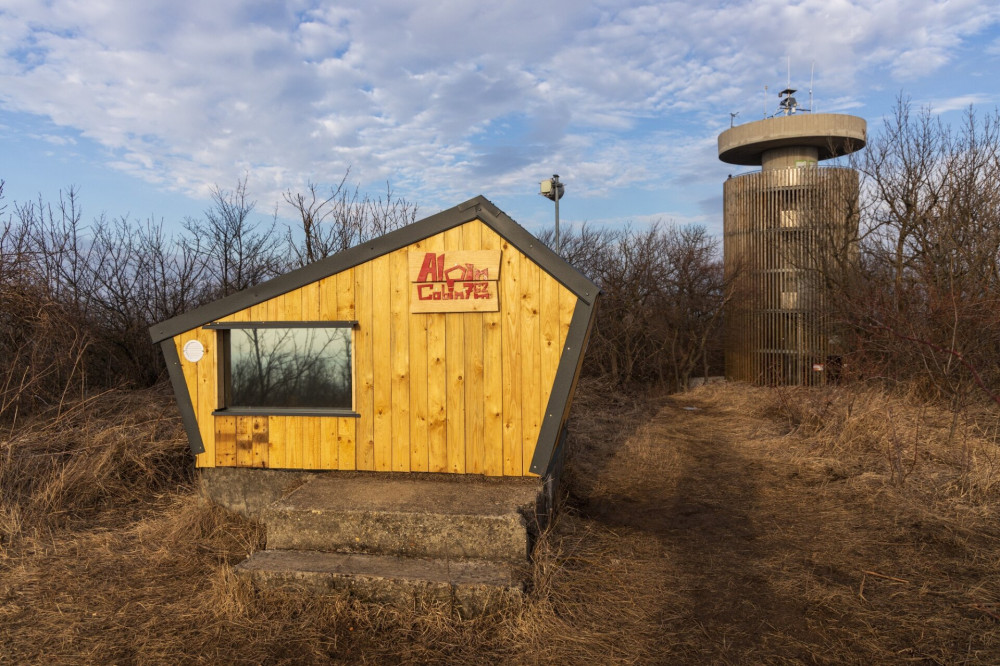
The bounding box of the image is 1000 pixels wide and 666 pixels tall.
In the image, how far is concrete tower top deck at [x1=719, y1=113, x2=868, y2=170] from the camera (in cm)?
1697

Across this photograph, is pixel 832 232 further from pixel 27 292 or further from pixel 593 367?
pixel 27 292

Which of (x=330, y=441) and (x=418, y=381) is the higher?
(x=418, y=381)

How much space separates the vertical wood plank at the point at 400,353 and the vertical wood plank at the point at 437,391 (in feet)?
0.66

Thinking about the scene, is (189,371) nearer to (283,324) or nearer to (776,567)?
(283,324)

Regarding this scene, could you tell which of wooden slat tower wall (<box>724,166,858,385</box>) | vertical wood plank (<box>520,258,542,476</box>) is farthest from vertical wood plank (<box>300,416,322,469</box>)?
wooden slat tower wall (<box>724,166,858,385</box>)

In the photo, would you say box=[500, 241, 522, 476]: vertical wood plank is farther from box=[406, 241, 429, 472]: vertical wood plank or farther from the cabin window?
the cabin window

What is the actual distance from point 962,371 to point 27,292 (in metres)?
11.8

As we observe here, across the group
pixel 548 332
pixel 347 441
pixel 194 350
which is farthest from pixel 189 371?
pixel 548 332

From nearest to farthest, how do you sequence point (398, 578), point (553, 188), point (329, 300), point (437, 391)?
point (398, 578) < point (437, 391) < point (329, 300) < point (553, 188)

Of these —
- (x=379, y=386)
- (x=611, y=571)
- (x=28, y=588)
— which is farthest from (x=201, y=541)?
(x=611, y=571)

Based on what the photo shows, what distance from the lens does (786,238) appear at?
56.8 ft

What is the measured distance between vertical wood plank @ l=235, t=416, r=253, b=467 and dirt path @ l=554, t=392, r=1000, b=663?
9.79 ft

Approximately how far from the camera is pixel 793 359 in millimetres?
17219

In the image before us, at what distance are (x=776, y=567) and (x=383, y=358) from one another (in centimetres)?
367
